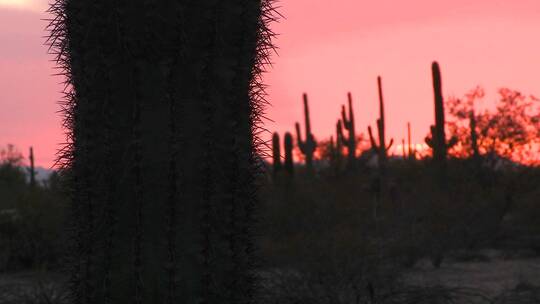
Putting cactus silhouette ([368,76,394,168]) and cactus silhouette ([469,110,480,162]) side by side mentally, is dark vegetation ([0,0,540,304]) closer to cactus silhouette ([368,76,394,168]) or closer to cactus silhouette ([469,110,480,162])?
cactus silhouette ([368,76,394,168])

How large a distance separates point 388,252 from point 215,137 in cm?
727

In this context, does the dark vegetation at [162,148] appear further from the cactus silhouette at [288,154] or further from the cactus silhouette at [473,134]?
the cactus silhouette at [473,134]

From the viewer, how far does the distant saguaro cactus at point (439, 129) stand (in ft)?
75.1

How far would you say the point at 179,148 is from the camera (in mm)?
3930

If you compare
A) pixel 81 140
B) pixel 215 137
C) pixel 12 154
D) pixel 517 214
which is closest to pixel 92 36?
pixel 81 140

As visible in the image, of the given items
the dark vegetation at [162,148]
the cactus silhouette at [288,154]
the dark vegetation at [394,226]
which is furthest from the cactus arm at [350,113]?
the dark vegetation at [162,148]

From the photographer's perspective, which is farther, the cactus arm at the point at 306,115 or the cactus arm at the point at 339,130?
the cactus arm at the point at 306,115

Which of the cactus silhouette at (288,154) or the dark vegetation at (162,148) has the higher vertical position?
the cactus silhouette at (288,154)

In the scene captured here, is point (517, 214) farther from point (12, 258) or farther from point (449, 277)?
point (12, 258)

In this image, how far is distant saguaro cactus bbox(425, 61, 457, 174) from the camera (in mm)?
22878

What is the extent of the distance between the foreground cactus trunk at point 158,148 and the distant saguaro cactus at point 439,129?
60.6 feet

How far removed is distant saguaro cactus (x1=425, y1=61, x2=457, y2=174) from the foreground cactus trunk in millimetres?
18479

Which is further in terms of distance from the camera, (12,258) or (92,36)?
(12,258)

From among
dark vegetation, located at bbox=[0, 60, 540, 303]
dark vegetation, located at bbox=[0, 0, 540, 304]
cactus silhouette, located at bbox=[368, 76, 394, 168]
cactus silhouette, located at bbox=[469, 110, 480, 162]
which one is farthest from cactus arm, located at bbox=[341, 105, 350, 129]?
dark vegetation, located at bbox=[0, 0, 540, 304]
